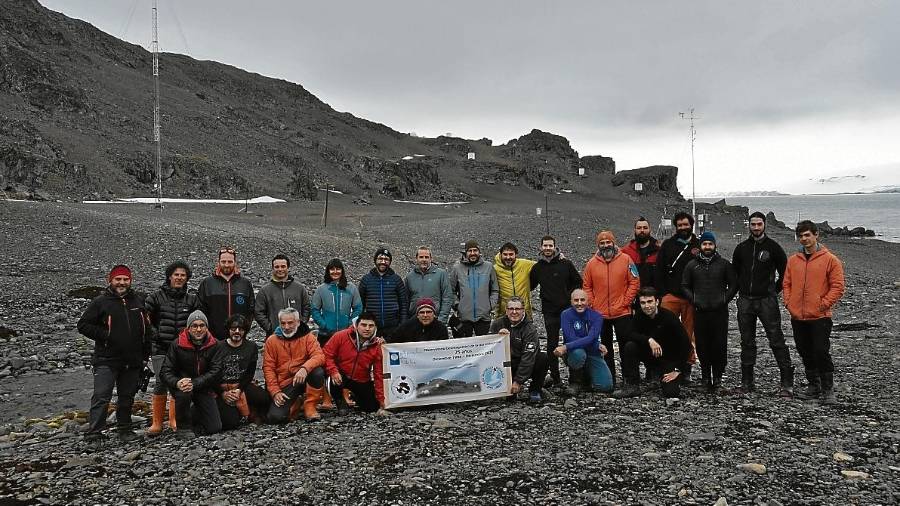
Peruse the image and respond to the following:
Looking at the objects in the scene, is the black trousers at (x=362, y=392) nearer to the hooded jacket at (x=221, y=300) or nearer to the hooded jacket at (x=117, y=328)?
the hooded jacket at (x=221, y=300)

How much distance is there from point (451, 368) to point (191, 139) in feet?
261

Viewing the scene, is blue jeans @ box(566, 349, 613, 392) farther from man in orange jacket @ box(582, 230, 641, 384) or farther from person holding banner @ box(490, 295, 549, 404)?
person holding banner @ box(490, 295, 549, 404)

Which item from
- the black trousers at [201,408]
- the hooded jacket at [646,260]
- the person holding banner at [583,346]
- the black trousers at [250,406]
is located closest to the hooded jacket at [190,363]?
the black trousers at [201,408]

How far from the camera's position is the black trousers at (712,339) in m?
9.20

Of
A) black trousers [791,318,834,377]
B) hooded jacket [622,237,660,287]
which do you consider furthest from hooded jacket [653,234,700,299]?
black trousers [791,318,834,377]

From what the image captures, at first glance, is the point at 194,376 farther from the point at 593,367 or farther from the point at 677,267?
the point at 677,267

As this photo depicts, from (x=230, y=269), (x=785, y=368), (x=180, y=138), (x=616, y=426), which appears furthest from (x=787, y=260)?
(x=180, y=138)

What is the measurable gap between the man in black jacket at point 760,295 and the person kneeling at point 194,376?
7180mm

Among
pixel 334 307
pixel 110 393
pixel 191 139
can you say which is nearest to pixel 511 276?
pixel 334 307

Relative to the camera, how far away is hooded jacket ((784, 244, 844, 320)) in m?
8.48

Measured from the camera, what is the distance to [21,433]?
870 cm

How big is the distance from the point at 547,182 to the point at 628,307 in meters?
107

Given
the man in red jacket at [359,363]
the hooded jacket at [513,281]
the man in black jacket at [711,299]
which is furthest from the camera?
the hooded jacket at [513,281]

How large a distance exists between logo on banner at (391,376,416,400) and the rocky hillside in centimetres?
4134
